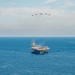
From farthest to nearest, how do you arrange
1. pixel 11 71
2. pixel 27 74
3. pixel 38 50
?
pixel 38 50
pixel 11 71
pixel 27 74

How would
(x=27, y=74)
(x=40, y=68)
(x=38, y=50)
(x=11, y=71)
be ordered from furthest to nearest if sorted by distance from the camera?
(x=38, y=50)
(x=40, y=68)
(x=11, y=71)
(x=27, y=74)

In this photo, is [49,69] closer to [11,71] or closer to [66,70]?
[66,70]

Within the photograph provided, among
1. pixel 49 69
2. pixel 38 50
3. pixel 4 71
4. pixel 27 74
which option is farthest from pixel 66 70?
pixel 38 50

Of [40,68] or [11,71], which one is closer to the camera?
[11,71]

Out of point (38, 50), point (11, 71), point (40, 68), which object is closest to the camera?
point (11, 71)

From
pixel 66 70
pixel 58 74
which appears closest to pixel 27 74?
pixel 58 74

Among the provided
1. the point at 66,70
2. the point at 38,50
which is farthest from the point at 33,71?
the point at 38,50

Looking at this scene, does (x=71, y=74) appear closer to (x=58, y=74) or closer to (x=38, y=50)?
(x=58, y=74)

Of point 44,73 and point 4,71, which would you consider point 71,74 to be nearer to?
point 44,73

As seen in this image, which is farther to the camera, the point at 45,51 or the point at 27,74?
the point at 45,51
